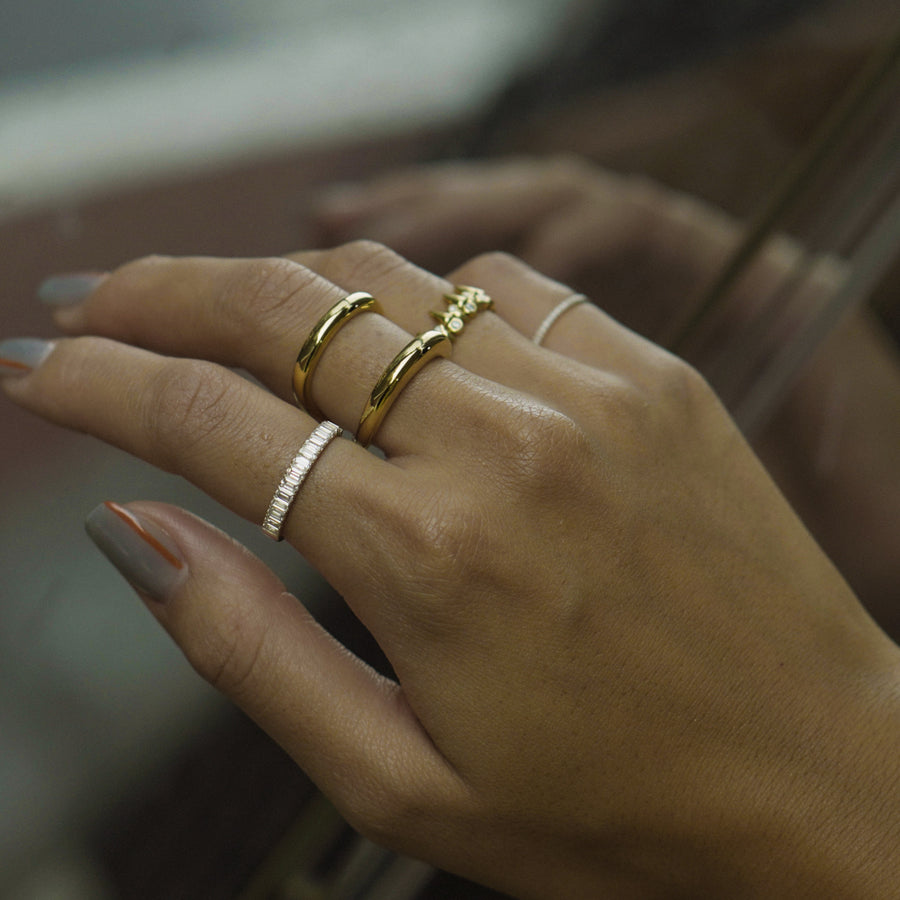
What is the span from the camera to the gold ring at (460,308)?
53 centimetres

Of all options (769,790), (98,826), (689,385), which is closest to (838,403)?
(689,385)

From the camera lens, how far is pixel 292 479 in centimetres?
45

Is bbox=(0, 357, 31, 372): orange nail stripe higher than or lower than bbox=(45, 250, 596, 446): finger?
lower

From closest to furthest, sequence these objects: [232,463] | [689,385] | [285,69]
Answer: [232,463] → [689,385] → [285,69]

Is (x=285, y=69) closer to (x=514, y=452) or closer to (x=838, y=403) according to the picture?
(x=514, y=452)

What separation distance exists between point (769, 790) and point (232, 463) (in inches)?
13.5

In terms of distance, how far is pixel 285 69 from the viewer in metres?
0.73

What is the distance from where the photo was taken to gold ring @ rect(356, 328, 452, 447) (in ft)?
1.55

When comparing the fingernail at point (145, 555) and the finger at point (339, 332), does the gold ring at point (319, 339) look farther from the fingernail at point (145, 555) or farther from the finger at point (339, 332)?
the fingernail at point (145, 555)

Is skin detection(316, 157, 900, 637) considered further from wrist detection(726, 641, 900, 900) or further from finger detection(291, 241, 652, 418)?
wrist detection(726, 641, 900, 900)

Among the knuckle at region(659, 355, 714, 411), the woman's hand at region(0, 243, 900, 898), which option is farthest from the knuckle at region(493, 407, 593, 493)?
→ the knuckle at region(659, 355, 714, 411)

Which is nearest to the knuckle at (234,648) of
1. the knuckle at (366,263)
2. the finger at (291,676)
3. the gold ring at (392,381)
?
the finger at (291,676)

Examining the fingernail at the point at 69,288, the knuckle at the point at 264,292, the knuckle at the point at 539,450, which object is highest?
the knuckle at the point at 539,450

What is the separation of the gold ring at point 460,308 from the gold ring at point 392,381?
0.04m
